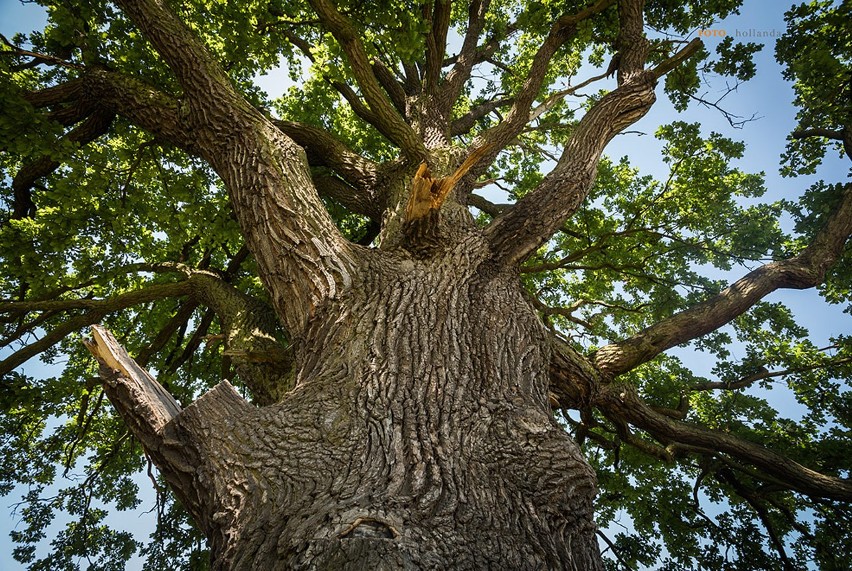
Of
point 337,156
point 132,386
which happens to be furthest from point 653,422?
point 337,156

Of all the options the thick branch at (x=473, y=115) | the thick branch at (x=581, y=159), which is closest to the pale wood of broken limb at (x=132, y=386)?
the thick branch at (x=581, y=159)

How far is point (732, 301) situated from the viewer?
14.2 ft

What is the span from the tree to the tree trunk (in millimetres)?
13

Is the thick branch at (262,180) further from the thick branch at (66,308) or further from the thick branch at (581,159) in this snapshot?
the thick branch at (66,308)

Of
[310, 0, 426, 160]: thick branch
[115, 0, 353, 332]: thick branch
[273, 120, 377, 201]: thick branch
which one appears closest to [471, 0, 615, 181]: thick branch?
[310, 0, 426, 160]: thick branch

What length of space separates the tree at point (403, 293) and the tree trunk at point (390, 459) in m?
0.01

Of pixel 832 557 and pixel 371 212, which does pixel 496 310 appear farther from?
pixel 832 557

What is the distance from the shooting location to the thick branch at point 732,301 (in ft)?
13.7

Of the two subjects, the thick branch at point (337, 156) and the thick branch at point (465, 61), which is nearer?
the thick branch at point (337, 156)

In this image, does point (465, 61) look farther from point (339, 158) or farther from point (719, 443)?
point (719, 443)

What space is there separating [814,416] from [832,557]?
1835mm

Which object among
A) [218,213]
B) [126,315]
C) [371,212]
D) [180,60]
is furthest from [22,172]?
[371,212]

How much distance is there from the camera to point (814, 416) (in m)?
6.01

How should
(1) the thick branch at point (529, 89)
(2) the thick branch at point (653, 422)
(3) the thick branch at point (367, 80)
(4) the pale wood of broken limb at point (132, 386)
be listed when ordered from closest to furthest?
(4) the pale wood of broken limb at point (132, 386) < (2) the thick branch at point (653, 422) < (3) the thick branch at point (367, 80) < (1) the thick branch at point (529, 89)
